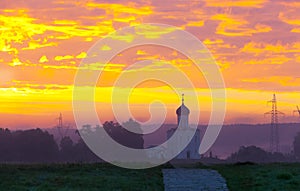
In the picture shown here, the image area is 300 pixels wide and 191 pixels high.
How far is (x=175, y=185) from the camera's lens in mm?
34188

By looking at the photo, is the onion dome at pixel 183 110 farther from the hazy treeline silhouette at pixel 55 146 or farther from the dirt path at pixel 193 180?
the dirt path at pixel 193 180

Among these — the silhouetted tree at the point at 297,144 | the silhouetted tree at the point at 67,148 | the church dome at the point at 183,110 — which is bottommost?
the silhouetted tree at the point at 67,148

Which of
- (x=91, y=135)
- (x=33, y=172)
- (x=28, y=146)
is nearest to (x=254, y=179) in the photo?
(x=33, y=172)

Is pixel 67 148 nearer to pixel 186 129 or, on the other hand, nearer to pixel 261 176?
pixel 186 129

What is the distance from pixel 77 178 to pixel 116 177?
2.37 m

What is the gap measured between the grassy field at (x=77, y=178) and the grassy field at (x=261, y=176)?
165 inches

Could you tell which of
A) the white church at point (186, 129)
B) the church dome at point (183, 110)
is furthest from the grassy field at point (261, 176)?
the church dome at point (183, 110)

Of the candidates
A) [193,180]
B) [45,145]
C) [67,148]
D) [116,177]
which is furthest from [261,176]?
[67,148]

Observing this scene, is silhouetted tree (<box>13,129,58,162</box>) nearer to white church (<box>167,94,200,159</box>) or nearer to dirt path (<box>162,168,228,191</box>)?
white church (<box>167,94,200,159</box>)

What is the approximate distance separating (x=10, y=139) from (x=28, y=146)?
5542 millimetres

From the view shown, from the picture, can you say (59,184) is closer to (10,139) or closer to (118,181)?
(118,181)

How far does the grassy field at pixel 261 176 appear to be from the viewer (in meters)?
32.5

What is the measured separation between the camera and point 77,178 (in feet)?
117

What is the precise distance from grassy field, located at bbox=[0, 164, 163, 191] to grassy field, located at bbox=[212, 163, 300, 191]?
420 centimetres
